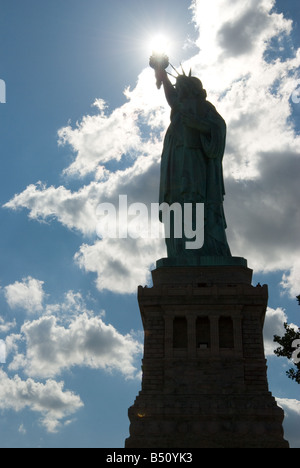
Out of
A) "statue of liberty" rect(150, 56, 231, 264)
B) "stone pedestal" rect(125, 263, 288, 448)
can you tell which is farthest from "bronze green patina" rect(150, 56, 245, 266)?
"stone pedestal" rect(125, 263, 288, 448)

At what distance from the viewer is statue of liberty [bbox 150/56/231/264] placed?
123 ft

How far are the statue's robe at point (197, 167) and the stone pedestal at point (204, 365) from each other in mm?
3245

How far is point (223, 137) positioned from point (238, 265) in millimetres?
9192

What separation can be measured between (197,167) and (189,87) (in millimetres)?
5388

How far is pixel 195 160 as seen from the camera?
129 ft

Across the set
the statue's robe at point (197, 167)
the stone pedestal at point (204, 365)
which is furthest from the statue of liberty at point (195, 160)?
the stone pedestal at point (204, 365)

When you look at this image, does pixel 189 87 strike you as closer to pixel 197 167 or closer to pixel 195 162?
pixel 195 162

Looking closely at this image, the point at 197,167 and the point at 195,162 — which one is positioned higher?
the point at 195,162

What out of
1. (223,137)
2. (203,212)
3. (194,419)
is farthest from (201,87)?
(194,419)

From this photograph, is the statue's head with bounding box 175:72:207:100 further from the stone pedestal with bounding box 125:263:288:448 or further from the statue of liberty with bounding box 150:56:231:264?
the stone pedestal with bounding box 125:263:288:448

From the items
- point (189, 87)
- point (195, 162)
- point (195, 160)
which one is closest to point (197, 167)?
point (195, 162)

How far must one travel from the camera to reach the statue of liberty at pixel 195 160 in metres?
37.5

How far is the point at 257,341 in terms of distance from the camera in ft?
107

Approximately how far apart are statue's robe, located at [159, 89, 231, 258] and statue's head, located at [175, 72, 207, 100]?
349 mm
